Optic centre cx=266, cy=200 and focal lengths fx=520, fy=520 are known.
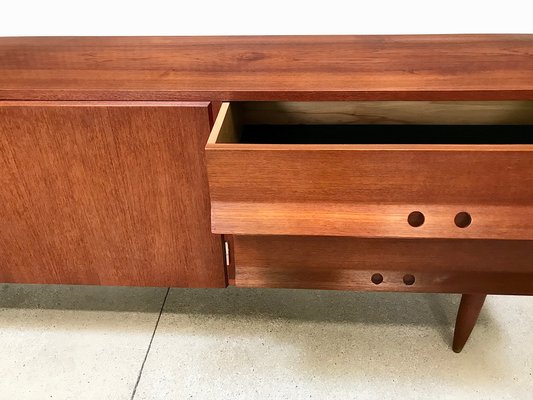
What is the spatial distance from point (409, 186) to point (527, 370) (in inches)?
19.2

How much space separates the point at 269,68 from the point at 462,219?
324 millimetres

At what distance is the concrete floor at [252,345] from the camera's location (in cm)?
85

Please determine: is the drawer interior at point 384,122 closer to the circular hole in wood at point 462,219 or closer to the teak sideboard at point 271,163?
the teak sideboard at point 271,163

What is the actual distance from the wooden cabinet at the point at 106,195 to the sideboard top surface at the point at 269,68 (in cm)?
3

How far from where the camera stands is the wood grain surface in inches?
26.7

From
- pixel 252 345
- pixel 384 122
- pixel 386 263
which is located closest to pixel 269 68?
pixel 384 122

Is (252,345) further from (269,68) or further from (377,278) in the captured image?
(269,68)

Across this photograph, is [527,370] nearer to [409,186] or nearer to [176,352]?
[409,186]

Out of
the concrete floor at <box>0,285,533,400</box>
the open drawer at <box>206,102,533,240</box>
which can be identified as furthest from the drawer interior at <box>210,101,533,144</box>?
the concrete floor at <box>0,285,533,400</box>

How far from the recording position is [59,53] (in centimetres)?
80

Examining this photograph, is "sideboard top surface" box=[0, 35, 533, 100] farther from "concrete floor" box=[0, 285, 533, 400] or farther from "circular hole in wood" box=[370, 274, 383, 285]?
"concrete floor" box=[0, 285, 533, 400]

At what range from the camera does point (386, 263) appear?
701 mm

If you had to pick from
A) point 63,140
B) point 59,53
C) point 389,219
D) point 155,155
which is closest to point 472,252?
point 389,219
